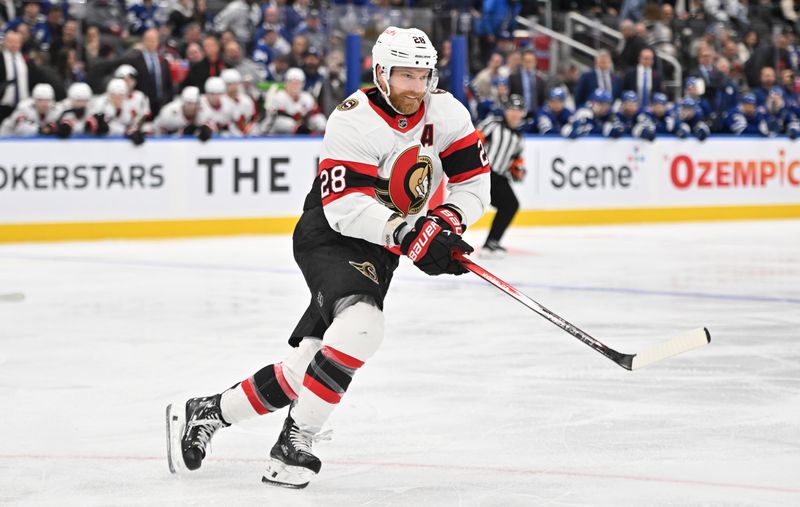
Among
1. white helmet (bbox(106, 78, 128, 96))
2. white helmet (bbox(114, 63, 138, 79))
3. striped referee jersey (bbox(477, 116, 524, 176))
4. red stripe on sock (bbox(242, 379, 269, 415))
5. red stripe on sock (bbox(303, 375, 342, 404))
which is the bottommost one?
striped referee jersey (bbox(477, 116, 524, 176))

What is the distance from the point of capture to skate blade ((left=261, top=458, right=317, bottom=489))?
3406 millimetres

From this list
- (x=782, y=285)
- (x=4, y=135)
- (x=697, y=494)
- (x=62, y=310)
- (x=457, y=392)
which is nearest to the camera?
(x=697, y=494)

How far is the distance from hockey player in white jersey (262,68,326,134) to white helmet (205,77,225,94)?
0.50m

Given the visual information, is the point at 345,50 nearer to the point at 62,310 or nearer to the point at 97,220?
the point at 97,220

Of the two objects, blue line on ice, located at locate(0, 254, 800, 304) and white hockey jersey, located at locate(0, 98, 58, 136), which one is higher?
white hockey jersey, located at locate(0, 98, 58, 136)

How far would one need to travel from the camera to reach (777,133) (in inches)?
563

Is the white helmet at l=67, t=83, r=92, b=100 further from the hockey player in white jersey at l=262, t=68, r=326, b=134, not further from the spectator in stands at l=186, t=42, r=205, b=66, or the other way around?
the hockey player in white jersey at l=262, t=68, r=326, b=134

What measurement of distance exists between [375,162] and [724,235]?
906 cm

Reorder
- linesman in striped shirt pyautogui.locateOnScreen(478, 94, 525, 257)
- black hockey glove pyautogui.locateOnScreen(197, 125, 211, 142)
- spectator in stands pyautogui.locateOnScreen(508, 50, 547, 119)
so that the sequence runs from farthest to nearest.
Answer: spectator in stands pyautogui.locateOnScreen(508, 50, 547, 119) < black hockey glove pyautogui.locateOnScreen(197, 125, 211, 142) < linesman in striped shirt pyautogui.locateOnScreen(478, 94, 525, 257)

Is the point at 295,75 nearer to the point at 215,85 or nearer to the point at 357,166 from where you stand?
the point at 215,85

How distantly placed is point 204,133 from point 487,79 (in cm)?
354

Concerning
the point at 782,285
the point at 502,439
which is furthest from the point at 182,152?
the point at 502,439

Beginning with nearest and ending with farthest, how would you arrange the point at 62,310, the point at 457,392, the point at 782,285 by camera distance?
the point at 457,392
the point at 62,310
the point at 782,285

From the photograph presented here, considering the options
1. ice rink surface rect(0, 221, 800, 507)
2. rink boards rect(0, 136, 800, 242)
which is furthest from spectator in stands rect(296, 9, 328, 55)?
ice rink surface rect(0, 221, 800, 507)
